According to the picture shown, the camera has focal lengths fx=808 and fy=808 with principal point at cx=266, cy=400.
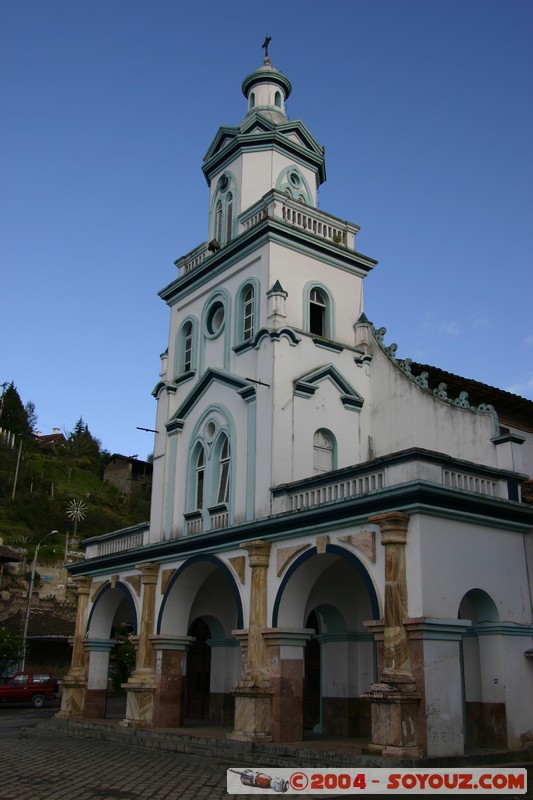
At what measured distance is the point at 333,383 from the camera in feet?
68.3

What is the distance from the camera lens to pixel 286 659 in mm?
17141

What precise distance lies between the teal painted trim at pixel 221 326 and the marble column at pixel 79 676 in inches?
328

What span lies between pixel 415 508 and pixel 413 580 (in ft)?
4.14

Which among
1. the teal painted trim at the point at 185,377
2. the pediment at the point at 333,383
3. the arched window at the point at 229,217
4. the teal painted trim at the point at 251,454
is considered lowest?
the teal painted trim at the point at 251,454

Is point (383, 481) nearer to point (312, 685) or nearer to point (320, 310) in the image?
point (320, 310)

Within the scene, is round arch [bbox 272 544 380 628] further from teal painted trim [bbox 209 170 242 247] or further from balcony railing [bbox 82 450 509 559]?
teal painted trim [bbox 209 170 242 247]

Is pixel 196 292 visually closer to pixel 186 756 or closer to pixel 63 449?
pixel 186 756

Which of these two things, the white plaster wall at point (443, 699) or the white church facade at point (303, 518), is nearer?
the white plaster wall at point (443, 699)

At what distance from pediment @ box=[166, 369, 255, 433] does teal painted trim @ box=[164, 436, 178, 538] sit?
47cm

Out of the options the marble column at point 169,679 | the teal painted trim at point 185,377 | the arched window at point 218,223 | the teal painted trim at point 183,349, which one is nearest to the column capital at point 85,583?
the marble column at point 169,679

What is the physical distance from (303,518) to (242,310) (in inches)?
289

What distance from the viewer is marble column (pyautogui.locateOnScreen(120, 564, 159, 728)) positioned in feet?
67.5

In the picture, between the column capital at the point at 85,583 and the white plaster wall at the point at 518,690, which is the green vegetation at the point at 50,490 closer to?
the column capital at the point at 85,583

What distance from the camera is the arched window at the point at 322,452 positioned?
19.9 metres
